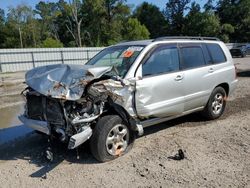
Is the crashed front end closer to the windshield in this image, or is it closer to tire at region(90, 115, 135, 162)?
tire at region(90, 115, 135, 162)

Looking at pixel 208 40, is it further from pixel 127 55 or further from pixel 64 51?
pixel 64 51

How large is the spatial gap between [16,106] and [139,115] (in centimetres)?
611

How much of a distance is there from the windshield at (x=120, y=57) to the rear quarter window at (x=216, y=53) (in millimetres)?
2060

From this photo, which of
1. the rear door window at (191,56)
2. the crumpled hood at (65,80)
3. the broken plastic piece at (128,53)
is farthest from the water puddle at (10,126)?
the rear door window at (191,56)

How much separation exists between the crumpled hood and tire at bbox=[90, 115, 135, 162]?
62 cm

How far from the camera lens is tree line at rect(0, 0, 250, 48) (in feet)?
179

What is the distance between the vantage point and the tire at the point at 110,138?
4.63 metres

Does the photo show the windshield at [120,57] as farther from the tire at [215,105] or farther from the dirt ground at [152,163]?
the tire at [215,105]

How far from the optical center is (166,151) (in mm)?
5137

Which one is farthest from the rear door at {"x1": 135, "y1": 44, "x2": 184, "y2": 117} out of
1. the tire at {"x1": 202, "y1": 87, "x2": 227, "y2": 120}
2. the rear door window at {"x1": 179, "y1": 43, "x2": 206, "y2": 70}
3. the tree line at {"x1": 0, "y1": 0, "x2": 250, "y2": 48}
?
the tree line at {"x1": 0, "y1": 0, "x2": 250, "y2": 48}

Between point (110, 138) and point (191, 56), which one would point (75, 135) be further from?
point (191, 56)

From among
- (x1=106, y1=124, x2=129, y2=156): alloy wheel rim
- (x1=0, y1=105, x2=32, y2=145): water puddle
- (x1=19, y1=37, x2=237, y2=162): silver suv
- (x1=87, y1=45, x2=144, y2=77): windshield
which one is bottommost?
(x1=0, y1=105, x2=32, y2=145): water puddle

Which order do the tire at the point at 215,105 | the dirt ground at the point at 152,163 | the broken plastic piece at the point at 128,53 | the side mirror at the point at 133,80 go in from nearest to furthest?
the dirt ground at the point at 152,163 → the side mirror at the point at 133,80 → the broken plastic piece at the point at 128,53 → the tire at the point at 215,105

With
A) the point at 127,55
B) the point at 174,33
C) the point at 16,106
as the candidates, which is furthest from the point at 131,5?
the point at 127,55
